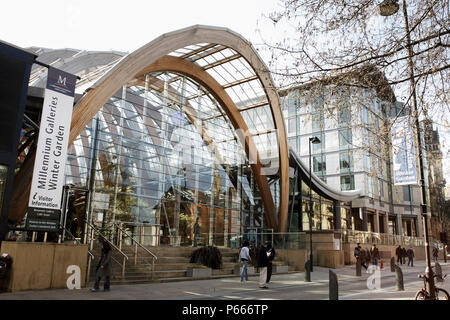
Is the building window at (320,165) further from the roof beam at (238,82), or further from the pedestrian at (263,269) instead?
the pedestrian at (263,269)

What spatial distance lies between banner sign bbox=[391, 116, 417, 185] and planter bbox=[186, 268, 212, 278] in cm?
914

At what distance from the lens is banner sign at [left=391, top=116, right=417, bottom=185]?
1002 centimetres

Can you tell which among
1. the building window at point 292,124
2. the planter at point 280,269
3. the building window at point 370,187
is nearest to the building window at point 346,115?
the planter at point 280,269

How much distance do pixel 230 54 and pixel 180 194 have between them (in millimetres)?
9976

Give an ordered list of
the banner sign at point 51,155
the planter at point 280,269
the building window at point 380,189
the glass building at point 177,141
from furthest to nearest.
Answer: the building window at point 380,189
the planter at point 280,269
the glass building at point 177,141
the banner sign at point 51,155

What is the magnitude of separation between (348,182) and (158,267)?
39.2 meters

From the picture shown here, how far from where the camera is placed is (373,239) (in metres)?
35.8

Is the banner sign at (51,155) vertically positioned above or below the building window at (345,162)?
below

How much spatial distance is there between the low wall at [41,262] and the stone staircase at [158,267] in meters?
1.15

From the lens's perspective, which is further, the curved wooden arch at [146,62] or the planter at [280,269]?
the planter at [280,269]

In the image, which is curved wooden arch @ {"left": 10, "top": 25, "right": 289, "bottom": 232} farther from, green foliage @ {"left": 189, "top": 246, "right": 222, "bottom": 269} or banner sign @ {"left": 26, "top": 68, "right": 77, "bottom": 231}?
green foliage @ {"left": 189, "top": 246, "right": 222, "bottom": 269}

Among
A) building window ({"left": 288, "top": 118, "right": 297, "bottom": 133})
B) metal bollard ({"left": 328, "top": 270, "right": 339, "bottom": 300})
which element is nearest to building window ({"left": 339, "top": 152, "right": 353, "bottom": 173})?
building window ({"left": 288, "top": 118, "right": 297, "bottom": 133})

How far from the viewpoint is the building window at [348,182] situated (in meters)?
50.2

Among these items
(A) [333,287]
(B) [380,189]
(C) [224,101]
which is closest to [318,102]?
(A) [333,287]
